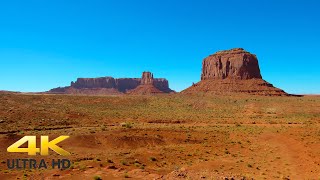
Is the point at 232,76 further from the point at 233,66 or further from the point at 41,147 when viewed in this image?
the point at 41,147

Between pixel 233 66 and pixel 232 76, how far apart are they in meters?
4.29

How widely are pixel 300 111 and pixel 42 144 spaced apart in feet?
181

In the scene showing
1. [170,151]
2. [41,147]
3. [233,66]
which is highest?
[233,66]

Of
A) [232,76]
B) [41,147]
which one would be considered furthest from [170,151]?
[232,76]

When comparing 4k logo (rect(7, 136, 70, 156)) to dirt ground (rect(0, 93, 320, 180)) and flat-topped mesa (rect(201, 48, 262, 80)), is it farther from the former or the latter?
flat-topped mesa (rect(201, 48, 262, 80))

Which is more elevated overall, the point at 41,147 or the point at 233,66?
the point at 233,66

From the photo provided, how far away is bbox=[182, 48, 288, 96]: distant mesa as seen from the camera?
110438 millimetres

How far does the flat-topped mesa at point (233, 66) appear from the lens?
124m

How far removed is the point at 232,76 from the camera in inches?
4904

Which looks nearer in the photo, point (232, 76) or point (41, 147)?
point (41, 147)

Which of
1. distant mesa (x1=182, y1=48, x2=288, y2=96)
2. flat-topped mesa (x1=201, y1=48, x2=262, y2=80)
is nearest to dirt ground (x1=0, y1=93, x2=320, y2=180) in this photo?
distant mesa (x1=182, y1=48, x2=288, y2=96)

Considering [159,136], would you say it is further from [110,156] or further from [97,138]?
[110,156]

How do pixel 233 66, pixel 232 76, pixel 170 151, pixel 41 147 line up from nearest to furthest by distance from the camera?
pixel 41 147
pixel 170 151
pixel 232 76
pixel 233 66

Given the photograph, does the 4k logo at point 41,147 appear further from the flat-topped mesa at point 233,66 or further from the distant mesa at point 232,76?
the flat-topped mesa at point 233,66
